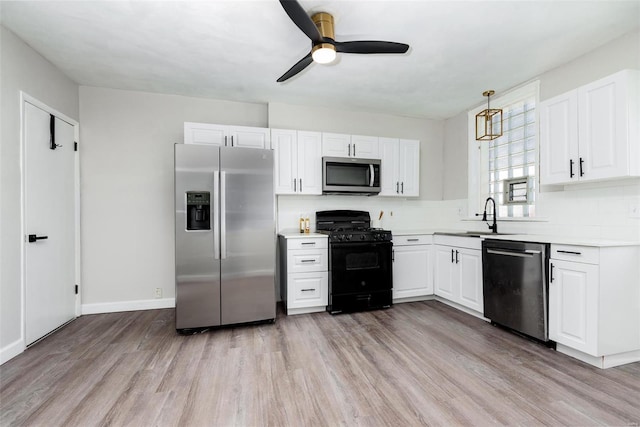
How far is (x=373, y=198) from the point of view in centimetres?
428

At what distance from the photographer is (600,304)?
2.14 m

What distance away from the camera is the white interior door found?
8.53ft

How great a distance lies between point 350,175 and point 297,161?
2.34 ft

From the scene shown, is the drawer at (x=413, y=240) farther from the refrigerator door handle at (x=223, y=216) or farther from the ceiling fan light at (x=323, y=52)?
the ceiling fan light at (x=323, y=52)

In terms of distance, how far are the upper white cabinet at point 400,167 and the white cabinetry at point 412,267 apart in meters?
0.70

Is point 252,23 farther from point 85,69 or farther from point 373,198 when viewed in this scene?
point 373,198

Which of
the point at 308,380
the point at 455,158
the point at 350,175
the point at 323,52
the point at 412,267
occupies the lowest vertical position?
the point at 308,380

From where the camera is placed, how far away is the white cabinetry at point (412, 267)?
12.3ft

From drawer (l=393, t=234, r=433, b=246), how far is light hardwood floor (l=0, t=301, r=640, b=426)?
1108 millimetres

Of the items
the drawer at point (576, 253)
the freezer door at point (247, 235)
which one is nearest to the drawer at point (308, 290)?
the freezer door at point (247, 235)

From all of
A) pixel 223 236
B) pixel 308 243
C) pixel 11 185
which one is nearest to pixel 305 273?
pixel 308 243

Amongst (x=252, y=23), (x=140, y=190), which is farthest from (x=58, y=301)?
(x=252, y=23)

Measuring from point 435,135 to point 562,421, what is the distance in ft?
12.7

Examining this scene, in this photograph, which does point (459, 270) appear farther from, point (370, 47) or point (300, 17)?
point (300, 17)
